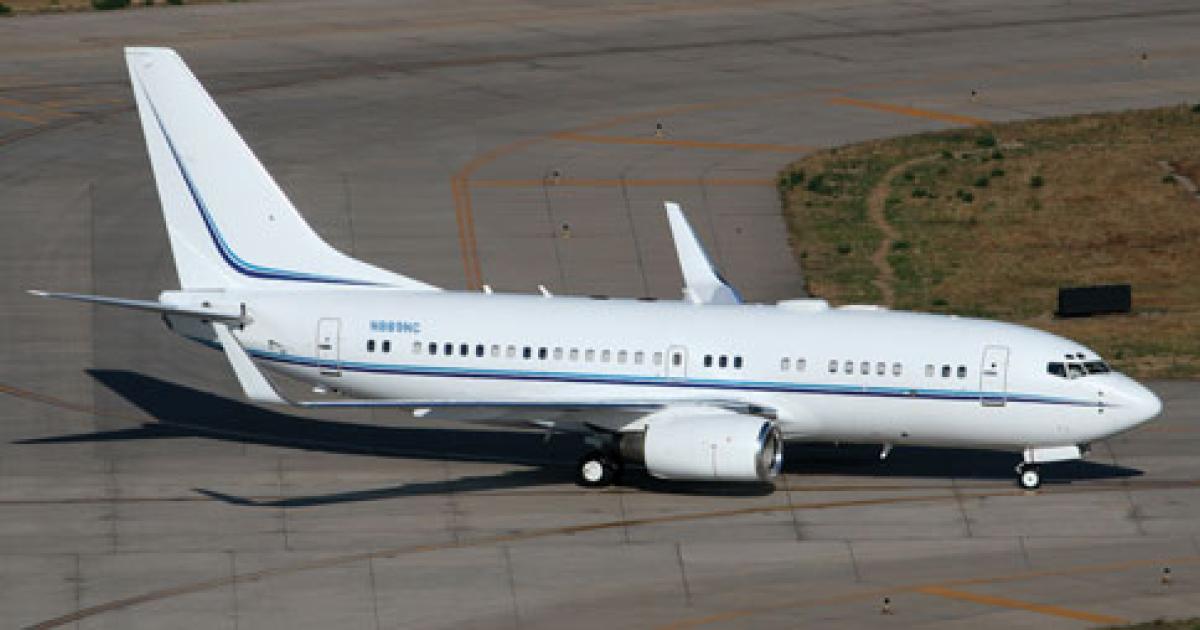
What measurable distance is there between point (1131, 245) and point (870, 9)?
1394 inches

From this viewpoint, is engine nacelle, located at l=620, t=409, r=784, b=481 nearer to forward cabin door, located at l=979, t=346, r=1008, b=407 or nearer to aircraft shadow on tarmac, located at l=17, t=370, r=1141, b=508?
aircraft shadow on tarmac, located at l=17, t=370, r=1141, b=508

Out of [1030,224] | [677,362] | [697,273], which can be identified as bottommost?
[677,362]

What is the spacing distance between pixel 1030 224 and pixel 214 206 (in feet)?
117

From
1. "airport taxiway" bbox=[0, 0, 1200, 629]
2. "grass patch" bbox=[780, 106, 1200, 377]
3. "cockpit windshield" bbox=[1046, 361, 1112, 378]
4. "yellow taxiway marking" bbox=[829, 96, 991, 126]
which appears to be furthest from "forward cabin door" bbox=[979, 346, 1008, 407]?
"yellow taxiway marking" bbox=[829, 96, 991, 126]

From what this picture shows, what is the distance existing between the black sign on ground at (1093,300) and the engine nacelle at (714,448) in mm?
20993

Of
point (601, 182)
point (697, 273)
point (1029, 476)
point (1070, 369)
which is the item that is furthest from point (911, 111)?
point (1070, 369)

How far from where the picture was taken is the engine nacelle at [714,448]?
190ft

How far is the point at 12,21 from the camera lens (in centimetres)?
11369

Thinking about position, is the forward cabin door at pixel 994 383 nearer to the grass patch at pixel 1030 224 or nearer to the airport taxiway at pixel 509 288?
the airport taxiway at pixel 509 288

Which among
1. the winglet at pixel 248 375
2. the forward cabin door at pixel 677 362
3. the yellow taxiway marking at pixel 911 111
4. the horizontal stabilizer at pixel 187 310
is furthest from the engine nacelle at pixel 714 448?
the yellow taxiway marking at pixel 911 111

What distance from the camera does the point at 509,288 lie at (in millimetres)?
79250

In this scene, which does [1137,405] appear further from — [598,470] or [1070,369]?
[598,470]

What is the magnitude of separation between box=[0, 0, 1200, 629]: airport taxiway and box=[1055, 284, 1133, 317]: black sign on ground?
29.3 feet

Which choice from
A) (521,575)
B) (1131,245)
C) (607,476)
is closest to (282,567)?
(521,575)
